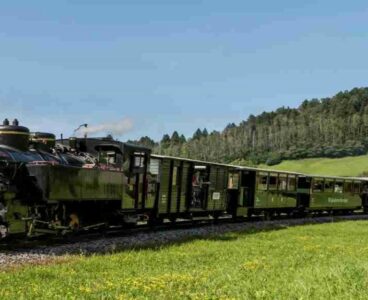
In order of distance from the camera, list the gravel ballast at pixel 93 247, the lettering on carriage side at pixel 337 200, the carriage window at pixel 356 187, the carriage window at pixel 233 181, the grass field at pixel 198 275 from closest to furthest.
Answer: the grass field at pixel 198 275
the gravel ballast at pixel 93 247
the carriage window at pixel 233 181
the lettering on carriage side at pixel 337 200
the carriage window at pixel 356 187

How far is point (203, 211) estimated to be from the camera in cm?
2895

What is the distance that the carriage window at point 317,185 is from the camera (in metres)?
42.3

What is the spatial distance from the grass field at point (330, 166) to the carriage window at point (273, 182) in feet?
260

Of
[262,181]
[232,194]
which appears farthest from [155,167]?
[262,181]

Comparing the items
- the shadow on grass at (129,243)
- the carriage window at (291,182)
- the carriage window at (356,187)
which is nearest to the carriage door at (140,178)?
the shadow on grass at (129,243)

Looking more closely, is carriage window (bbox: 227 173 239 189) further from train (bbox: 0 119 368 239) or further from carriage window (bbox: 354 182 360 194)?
carriage window (bbox: 354 182 360 194)

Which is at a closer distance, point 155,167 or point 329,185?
point 155,167

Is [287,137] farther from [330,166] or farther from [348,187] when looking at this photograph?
[348,187]

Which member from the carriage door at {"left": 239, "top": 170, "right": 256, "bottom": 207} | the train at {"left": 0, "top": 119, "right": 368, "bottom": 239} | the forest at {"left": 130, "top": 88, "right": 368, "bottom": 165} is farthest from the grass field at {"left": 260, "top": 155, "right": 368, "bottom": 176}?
the train at {"left": 0, "top": 119, "right": 368, "bottom": 239}

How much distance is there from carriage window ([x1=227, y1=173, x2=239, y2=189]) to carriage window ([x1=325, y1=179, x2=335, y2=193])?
13064mm

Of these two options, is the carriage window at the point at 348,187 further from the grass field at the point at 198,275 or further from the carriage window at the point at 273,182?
the grass field at the point at 198,275

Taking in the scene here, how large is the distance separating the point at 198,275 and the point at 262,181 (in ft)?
81.4

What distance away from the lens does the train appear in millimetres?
16203

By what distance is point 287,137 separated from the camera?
153125 millimetres
